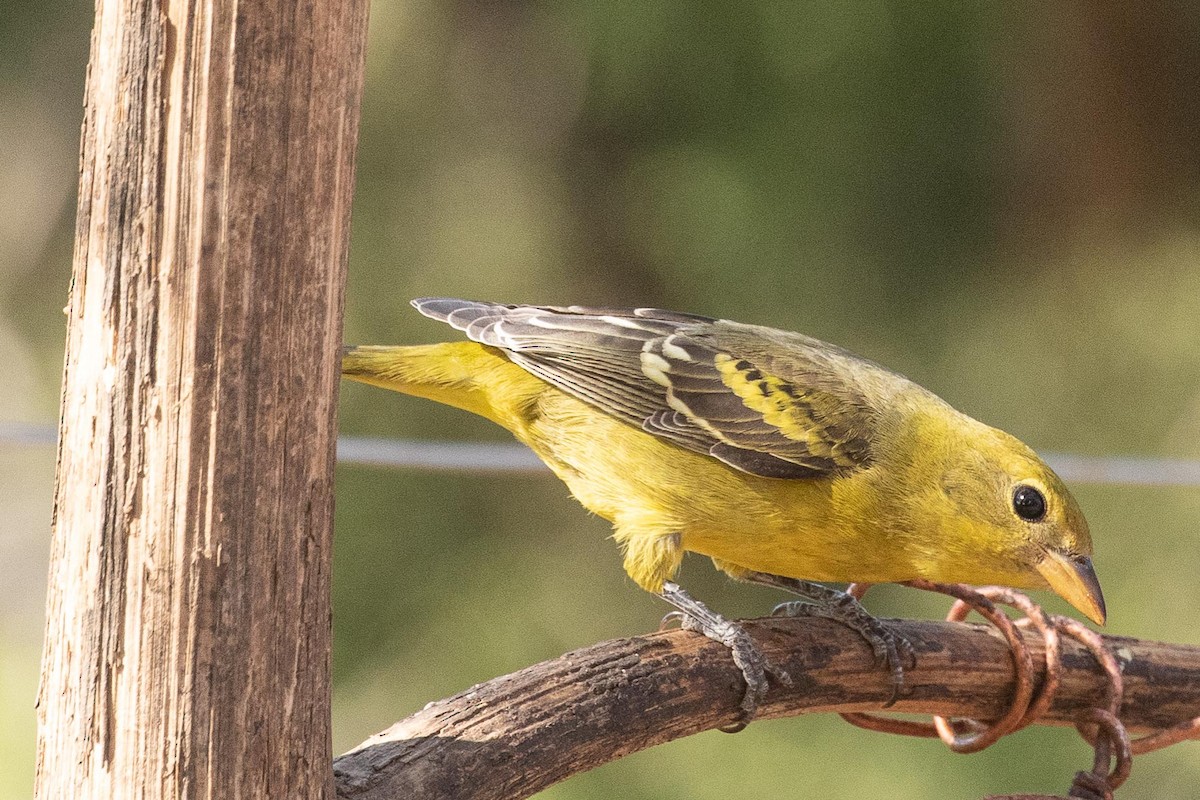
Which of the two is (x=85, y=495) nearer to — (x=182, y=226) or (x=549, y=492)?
(x=182, y=226)

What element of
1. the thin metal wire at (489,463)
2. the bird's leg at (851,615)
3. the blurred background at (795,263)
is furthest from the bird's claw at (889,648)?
the blurred background at (795,263)

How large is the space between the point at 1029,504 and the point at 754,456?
1.76 ft

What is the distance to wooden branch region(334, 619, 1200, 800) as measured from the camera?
1.61 m

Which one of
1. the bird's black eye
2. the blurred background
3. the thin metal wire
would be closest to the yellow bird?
the bird's black eye

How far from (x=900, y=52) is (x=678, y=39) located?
2.90ft

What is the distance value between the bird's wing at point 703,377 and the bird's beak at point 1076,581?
42 cm

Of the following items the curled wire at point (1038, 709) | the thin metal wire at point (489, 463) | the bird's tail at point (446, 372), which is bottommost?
the curled wire at point (1038, 709)

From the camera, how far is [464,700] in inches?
67.0

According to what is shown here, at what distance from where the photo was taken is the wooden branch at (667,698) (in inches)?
63.6

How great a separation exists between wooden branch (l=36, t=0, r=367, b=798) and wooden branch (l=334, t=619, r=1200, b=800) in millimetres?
299

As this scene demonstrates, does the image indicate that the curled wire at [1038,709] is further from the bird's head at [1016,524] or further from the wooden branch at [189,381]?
the wooden branch at [189,381]

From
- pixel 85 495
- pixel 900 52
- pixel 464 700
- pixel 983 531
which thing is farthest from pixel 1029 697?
pixel 900 52

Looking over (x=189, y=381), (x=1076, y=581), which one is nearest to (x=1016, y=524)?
(x=1076, y=581)

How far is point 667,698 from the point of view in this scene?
1935 mm
